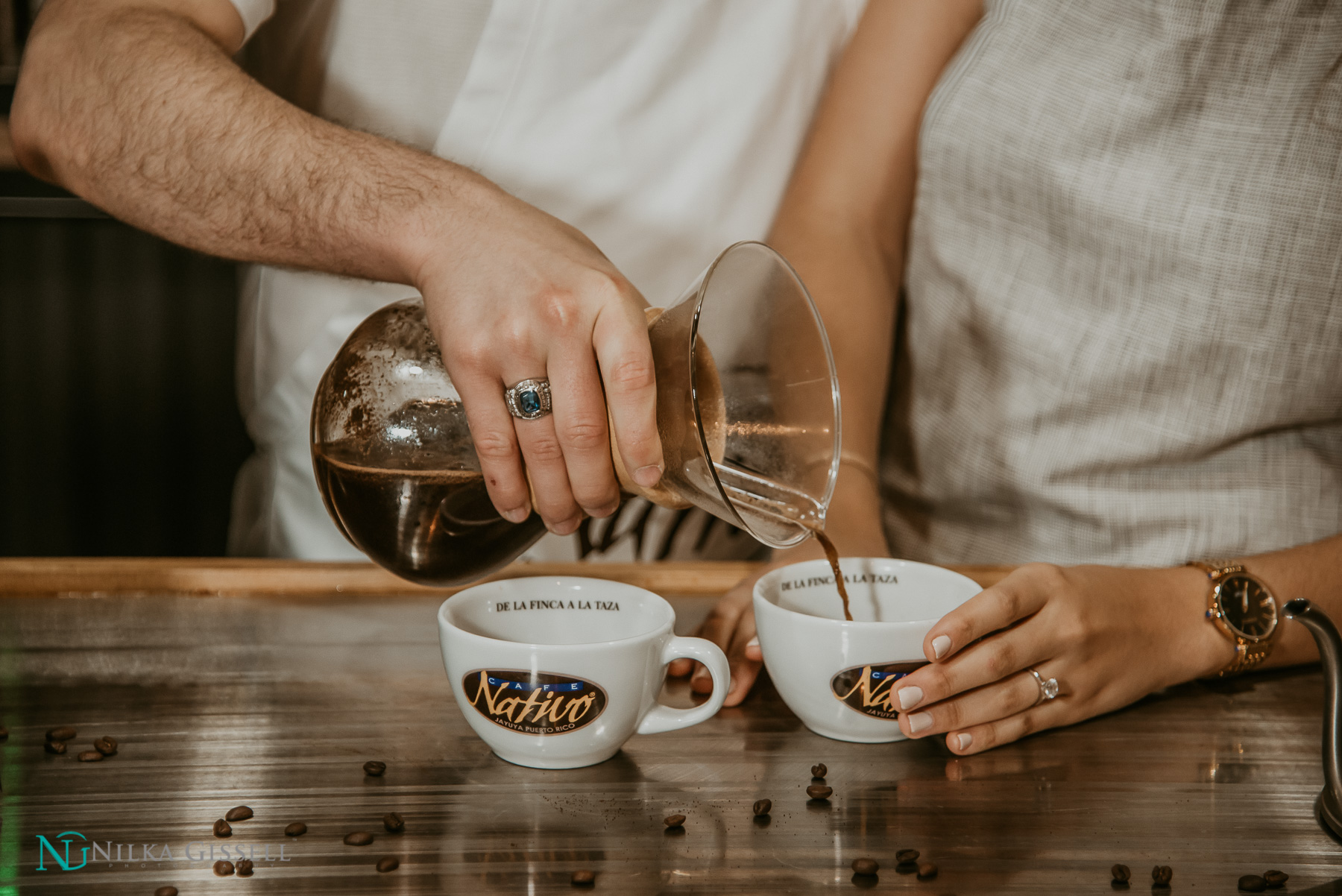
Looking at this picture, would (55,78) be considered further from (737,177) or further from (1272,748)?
(1272,748)

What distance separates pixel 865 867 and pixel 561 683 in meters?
0.23

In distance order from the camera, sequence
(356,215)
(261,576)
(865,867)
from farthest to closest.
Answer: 1. (261,576)
2. (356,215)
3. (865,867)

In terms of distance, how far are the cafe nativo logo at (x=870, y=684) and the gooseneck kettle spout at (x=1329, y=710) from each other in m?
0.26

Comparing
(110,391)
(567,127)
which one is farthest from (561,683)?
(110,391)

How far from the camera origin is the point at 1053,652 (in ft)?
2.74

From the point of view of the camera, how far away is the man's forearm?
88cm

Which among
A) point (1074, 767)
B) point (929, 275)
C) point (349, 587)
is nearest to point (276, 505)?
point (349, 587)

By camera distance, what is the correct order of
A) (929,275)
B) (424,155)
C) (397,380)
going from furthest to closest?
(929,275), (424,155), (397,380)

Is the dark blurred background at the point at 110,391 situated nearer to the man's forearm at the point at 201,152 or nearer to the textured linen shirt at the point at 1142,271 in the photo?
the man's forearm at the point at 201,152

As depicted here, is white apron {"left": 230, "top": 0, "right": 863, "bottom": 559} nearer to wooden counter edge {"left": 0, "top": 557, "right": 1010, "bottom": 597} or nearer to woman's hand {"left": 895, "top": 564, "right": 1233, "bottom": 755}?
wooden counter edge {"left": 0, "top": 557, "right": 1010, "bottom": 597}

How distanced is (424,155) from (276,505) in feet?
2.16

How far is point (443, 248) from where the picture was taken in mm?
769

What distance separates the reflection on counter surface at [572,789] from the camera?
0.64m

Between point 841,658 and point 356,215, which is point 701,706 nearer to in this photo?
point 841,658
